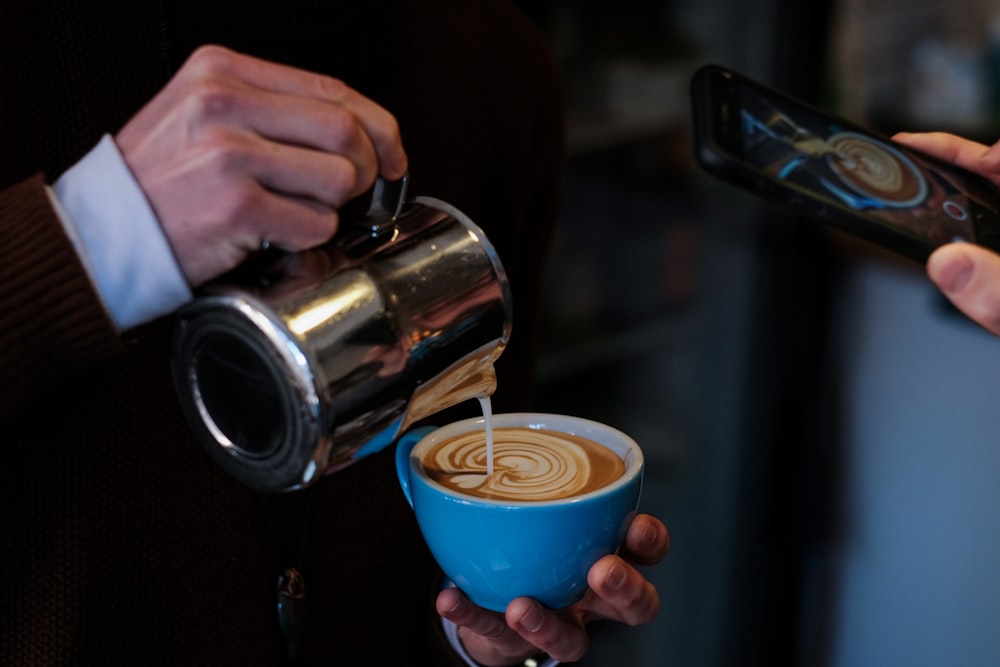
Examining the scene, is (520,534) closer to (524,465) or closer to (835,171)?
(524,465)

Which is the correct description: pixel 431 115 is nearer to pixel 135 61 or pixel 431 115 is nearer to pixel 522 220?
pixel 522 220

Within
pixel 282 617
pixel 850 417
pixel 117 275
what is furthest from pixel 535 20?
pixel 117 275

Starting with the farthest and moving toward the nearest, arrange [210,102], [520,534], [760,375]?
1. [760,375]
2. [520,534]
3. [210,102]

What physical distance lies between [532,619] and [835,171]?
393 mm

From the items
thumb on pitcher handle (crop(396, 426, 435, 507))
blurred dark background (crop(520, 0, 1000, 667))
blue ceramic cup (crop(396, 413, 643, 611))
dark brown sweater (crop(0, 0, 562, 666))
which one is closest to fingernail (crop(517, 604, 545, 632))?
blue ceramic cup (crop(396, 413, 643, 611))

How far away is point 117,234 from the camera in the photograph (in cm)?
61

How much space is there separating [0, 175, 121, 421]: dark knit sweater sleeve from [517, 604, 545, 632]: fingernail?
33 centimetres

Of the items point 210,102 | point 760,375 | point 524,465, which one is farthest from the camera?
point 760,375

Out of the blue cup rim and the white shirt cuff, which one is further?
the blue cup rim

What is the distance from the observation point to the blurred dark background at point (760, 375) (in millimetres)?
1933

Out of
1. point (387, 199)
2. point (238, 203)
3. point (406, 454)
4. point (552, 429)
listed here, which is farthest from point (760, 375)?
point (238, 203)

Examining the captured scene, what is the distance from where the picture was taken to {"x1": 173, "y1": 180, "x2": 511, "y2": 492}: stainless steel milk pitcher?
1.92 ft

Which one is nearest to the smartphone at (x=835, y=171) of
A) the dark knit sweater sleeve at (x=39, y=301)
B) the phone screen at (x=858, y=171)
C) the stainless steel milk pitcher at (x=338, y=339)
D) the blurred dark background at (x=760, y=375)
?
the phone screen at (x=858, y=171)

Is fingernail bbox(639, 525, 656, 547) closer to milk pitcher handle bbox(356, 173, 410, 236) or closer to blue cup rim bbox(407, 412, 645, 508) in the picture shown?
blue cup rim bbox(407, 412, 645, 508)
